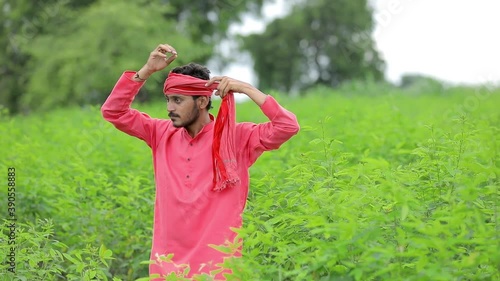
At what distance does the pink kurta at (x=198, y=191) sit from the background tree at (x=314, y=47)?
2234 inches

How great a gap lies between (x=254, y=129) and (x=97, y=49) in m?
23.6

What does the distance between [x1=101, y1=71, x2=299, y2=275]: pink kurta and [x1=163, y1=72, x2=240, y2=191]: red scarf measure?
0.10 m

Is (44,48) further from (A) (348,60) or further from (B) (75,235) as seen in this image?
(A) (348,60)

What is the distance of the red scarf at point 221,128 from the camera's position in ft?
17.4

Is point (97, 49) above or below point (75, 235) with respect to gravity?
above

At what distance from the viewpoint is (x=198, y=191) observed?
17.8ft

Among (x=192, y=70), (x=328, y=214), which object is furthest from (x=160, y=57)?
(x=328, y=214)

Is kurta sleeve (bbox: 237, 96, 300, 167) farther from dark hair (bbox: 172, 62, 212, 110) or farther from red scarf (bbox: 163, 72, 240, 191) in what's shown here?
dark hair (bbox: 172, 62, 212, 110)

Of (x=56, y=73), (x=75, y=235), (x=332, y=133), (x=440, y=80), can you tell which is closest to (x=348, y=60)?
(x=440, y=80)

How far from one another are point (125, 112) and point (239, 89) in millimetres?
891

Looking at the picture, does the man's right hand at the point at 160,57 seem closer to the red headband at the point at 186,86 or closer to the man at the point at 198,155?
Result: the man at the point at 198,155

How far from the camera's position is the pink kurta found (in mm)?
5277

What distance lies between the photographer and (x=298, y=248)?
4566 millimetres

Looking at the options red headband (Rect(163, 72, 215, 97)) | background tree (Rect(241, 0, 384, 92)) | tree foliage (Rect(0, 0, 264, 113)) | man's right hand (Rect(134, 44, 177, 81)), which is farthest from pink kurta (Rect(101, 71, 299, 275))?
background tree (Rect(241, 0, 384, 92))
